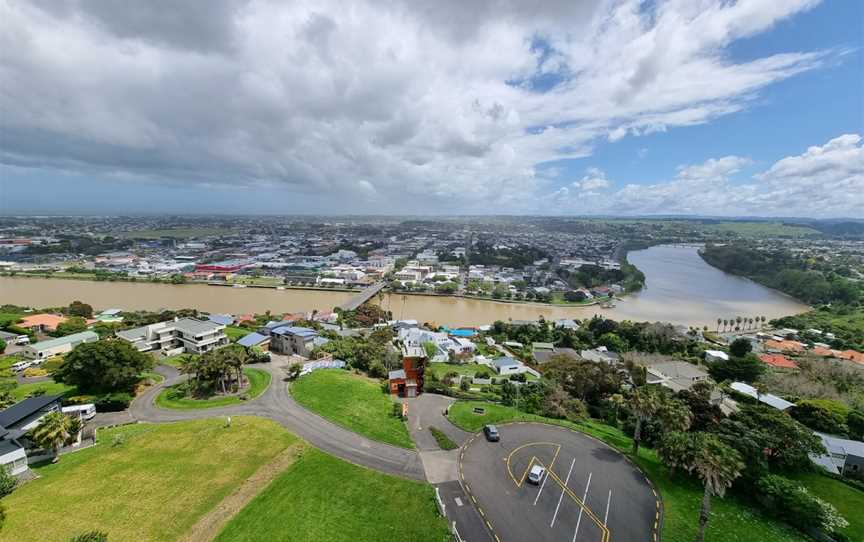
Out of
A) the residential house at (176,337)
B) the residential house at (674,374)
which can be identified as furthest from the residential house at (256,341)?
the residential house at (674,374)

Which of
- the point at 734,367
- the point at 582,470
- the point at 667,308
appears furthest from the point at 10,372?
the point at 667,308

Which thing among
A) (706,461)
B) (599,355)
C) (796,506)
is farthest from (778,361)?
(706,461)

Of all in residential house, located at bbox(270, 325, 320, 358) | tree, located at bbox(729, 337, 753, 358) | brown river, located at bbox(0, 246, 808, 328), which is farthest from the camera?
brown river, located at bbox(0, 246, 808, 328)

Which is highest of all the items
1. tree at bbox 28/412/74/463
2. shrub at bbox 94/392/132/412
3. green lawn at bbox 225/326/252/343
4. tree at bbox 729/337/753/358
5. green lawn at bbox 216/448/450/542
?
tree at bbox 28/412/74/463

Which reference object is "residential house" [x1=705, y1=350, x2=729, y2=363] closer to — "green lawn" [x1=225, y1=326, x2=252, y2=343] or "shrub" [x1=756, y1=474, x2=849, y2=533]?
"shrub" [x1=756, y1=474, x2=849, y2=533]

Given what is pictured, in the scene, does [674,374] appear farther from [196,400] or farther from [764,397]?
[196,400]

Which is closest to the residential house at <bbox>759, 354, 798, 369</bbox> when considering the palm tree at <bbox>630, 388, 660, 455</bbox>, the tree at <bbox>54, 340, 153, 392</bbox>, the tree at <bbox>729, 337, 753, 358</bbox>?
the tree at <bbox>729, 337, 753, 358</bbox>

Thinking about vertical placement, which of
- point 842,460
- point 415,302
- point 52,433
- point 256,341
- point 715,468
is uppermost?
point 715,468

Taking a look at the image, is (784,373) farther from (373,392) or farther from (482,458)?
(373,392)
